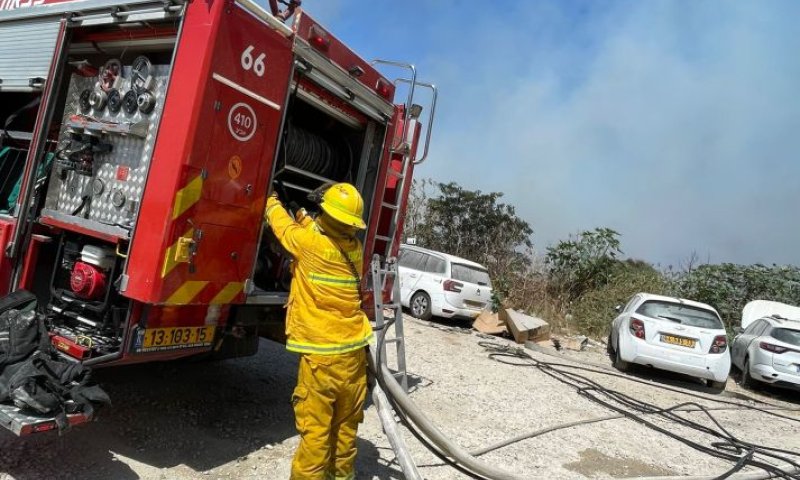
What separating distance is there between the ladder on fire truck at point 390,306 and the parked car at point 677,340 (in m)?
5.98

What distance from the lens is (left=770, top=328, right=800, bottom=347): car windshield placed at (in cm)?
1038

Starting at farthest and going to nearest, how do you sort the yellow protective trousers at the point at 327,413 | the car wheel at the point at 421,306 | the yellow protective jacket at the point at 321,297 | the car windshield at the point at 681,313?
the car wheel at the point at 421,306 < the car windshield at the point at 681,313 < the yellow protective jacket at the point at 321,297 < the yellow protective trousers at the point at 327,413

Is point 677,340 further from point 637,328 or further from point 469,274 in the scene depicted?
point 469,274

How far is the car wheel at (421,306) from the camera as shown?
43.9ft

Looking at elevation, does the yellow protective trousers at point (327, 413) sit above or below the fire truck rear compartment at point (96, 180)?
below

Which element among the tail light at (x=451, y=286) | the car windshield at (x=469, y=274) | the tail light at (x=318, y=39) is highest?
the tail light at (x=318, y=39)

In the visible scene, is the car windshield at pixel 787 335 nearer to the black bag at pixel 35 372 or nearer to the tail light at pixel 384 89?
the tail light at pixel 384 89

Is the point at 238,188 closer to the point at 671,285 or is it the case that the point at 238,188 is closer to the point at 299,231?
the point at 299,231

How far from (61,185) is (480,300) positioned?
A: 1068 cm

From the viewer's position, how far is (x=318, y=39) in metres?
4.05

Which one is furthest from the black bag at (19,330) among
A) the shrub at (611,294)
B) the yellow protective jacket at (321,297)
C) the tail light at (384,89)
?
the shrub at (611,294)

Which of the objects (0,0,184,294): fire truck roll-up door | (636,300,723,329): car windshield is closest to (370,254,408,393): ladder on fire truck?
(0,0,184,294): fire truck roll-up door

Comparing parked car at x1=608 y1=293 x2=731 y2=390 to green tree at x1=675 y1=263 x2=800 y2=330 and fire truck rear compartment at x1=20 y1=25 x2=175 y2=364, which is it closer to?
green tree at x1=675 y1=263 x2=800 y2=330

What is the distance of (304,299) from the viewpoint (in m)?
3.47
